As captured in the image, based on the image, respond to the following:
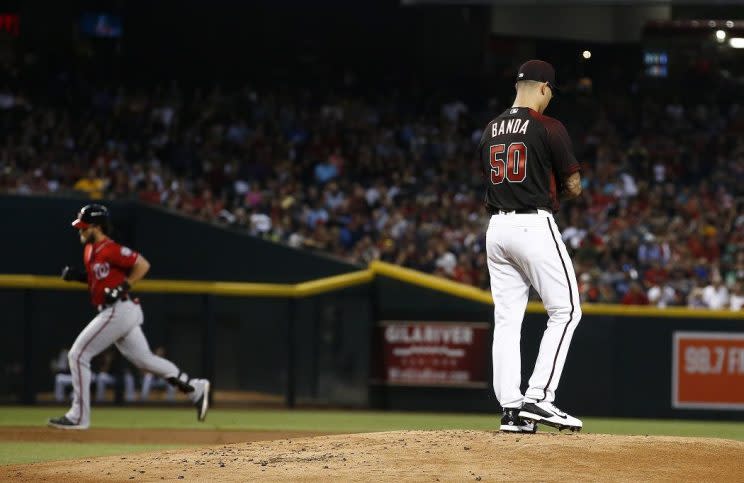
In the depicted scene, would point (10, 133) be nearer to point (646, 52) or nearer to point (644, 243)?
point (644, 243)

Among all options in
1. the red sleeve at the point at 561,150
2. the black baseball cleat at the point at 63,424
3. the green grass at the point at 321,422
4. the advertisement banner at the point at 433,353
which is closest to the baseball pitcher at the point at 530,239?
the red sleeve at the point at 561,150

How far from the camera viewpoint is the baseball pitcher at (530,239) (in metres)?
6.61

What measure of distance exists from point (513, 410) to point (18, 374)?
26.5 feet

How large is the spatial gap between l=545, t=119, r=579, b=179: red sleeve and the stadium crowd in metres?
9.49

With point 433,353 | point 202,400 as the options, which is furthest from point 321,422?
point 433,353

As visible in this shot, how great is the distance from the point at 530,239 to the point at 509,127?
0.60 meters

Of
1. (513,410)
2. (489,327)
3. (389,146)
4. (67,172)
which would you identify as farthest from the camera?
(389,146)

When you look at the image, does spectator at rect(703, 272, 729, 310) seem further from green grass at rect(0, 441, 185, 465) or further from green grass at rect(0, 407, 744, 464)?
green grass at rect(0, 441, 185, 465)

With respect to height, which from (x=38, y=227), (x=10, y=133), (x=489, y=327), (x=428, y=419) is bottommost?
(x=428, y=419)

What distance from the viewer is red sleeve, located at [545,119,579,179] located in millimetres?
6574

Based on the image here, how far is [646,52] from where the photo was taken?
25984mm

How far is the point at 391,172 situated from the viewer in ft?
72.4

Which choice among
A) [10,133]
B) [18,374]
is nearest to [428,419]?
[18,374]

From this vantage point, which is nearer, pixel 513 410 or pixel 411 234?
pixel 513 410
